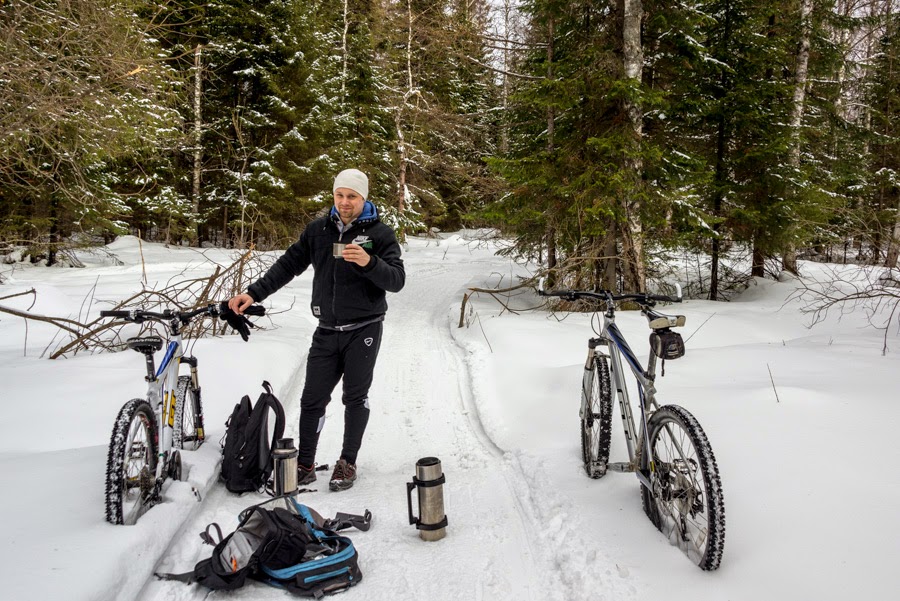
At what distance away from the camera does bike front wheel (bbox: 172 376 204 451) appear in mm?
3822

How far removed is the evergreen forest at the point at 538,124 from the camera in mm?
5852

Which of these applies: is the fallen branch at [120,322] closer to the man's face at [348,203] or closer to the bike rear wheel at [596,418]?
the man's face at [348,203]

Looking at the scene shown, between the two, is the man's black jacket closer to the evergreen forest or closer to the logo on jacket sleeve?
the logo on jacket sleeve

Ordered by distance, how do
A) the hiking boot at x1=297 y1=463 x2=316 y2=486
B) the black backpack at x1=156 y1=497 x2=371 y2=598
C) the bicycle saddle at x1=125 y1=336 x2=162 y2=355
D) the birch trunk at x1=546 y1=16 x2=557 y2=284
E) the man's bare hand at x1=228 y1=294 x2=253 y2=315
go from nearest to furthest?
1. the black backpack at x1=156 y1=497 x2=371 y2=598
2. the bicycle saddle at x1=125 y1=336 x2=162 y2=355
3. the man's bare hand at x1=228 y1=294 x2=253 y2=315
4. the hiking boot at x1=297 y1=463 x2=316 y2=486
5. the birch trunk at x1=546 y1=16 x2=557 y2=284

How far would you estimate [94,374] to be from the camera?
17.1ft

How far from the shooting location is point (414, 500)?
3680mm

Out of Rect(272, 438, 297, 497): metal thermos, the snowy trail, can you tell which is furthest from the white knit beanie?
the snowy trail

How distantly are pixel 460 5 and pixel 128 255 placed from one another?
13.2 m

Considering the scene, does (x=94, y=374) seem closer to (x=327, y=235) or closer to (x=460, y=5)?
(x=327, y=235)

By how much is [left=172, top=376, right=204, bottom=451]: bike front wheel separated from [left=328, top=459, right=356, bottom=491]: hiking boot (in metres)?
1.13

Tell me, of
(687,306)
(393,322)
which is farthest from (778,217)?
(393,322)

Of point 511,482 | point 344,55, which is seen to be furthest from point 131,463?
point 344,55

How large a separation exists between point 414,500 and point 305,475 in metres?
0.87

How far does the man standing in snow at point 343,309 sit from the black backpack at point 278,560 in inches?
40.8
